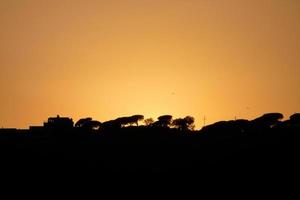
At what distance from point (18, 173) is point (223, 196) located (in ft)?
97.4

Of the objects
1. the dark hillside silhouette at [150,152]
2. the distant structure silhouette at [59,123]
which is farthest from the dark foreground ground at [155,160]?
the distant structure silhouette at [59,123]

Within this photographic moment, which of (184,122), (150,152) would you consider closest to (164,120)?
(184,122)

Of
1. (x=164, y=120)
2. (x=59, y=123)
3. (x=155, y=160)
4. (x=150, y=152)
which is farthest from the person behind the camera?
(x=164, y=120)

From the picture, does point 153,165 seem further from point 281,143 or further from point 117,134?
point 117,134

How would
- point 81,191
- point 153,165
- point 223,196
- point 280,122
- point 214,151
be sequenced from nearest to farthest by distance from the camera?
1. point 223,196
2. point 81,191
3. point 153,165
4. point 214,151
5. point 280,122

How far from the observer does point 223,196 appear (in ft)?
176

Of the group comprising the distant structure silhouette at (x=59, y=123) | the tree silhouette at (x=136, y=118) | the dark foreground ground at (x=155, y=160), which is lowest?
the dark foreground ground at (x=155, y=160)

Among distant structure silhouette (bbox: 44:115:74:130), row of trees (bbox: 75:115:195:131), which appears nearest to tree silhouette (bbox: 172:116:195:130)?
row of trees (bbox: 75:115:195:131)

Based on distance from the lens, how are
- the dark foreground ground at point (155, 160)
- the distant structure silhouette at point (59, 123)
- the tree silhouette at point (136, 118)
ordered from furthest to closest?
1. the tree silhouette at point (136, 118)
2. the distant structure silhouette at point (59, 123)
3. the dark foreground ground at point (155, 160)

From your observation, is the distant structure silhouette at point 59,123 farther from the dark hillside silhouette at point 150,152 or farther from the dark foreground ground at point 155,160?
the dark foreground ground at point 155,160

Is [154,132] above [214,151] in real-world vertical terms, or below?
above

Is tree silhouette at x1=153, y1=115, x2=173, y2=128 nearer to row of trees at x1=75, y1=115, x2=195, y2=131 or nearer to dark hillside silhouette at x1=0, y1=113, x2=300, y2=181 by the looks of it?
row of trees at x1=75, y1=115, x2=195, y2=131

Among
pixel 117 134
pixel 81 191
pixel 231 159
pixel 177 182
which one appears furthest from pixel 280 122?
pixel 81 191

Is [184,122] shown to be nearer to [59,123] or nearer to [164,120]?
[164,120]
